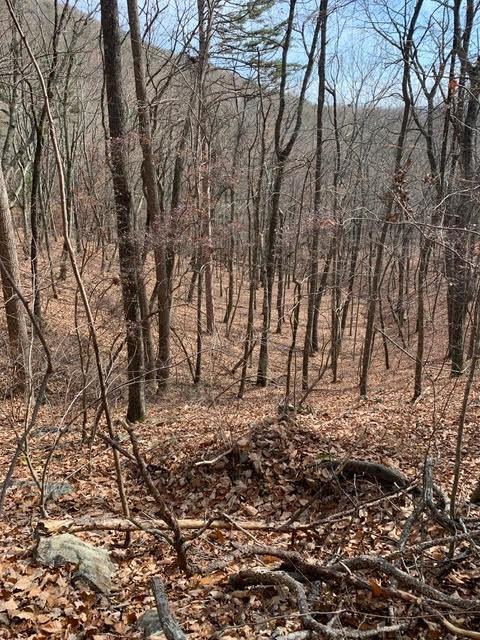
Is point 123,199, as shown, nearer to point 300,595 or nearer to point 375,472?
point 375,472

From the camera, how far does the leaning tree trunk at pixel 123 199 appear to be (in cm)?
733

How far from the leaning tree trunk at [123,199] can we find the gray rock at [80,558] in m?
3.09

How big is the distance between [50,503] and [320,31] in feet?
45.1

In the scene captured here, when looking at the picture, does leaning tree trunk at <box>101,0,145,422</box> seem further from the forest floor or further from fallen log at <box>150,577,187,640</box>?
fallen log at <box>150,577,187,640</box>

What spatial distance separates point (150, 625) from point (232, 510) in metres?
2.17

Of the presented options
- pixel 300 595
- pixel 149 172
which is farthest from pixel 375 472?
pixel 149 172

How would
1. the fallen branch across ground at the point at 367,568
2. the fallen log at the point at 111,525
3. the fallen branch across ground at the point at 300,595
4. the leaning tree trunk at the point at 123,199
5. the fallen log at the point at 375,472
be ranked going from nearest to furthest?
the fallen branch across ground at the point at 300,595 < the fallen branch across ground at the point at 367,568 < the fallen log at the point at 111,525 < the fallen log at the point at 375,472 < the leaning tree trunk at the point at 123,199

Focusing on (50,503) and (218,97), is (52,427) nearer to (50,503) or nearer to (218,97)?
(50,503)

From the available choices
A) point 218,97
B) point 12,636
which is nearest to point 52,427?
point 12,636

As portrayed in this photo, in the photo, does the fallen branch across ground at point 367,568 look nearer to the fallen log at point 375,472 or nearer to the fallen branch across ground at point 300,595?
the fallen branch across ground at point 300,595

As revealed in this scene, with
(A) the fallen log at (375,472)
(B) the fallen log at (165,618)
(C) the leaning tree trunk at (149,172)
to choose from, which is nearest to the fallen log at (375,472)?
(A) the fallen log at (375,472)

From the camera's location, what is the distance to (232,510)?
4.99m

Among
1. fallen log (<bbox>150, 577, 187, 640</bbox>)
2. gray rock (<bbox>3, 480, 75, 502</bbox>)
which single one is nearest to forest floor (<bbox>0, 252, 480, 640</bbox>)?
gray rock (<bbox>3, 480, 75, 502</bbox>)

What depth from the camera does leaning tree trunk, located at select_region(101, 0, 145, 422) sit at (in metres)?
7.33
